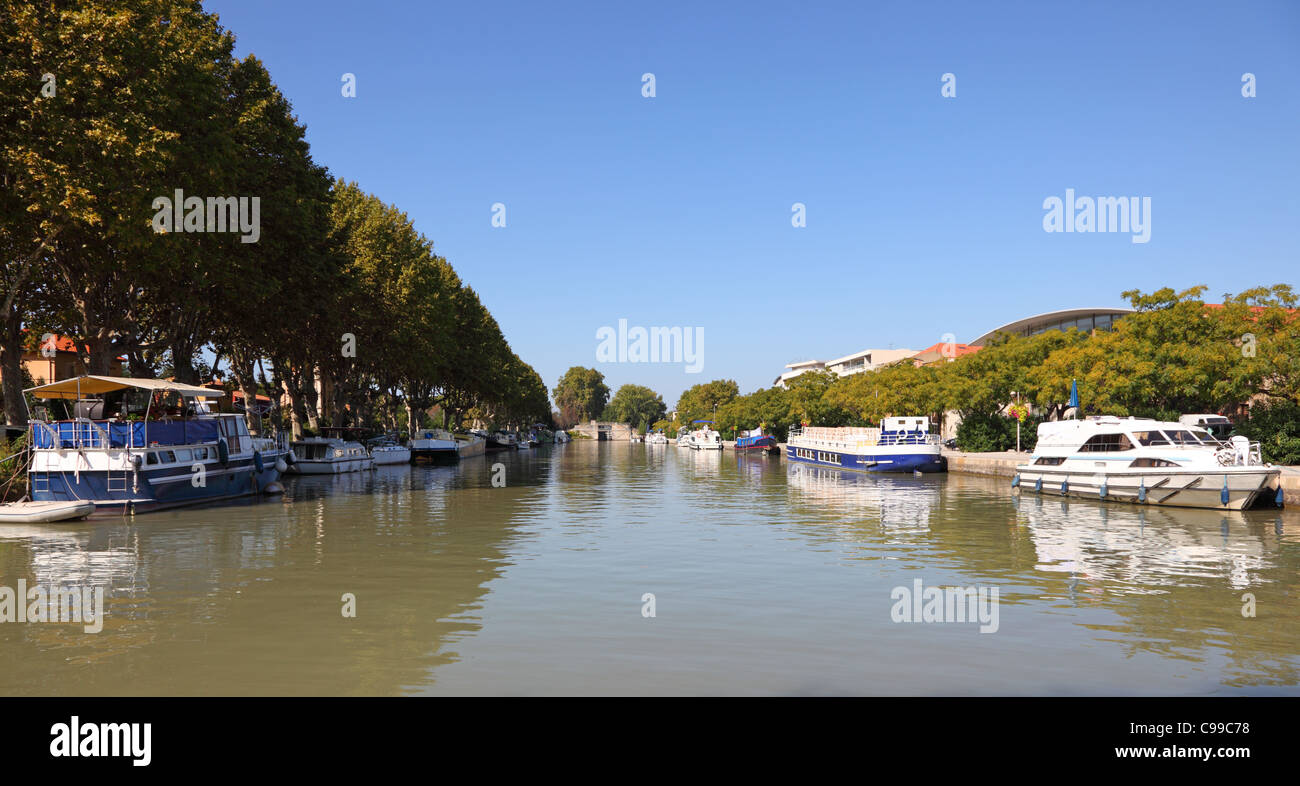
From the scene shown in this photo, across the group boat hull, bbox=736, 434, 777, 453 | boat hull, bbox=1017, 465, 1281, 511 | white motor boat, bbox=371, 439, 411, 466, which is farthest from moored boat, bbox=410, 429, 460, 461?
boat hull, bbox=1017, 465, 1281, 511

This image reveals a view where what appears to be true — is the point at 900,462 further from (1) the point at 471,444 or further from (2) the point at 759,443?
(2) the point at 759,443

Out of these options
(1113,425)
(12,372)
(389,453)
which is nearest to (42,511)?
(12,372)

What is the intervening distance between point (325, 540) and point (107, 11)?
63.7 ft

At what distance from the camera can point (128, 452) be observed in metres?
27.4

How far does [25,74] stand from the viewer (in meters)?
24.4

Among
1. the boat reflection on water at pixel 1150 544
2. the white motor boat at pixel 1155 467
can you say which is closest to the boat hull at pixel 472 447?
the white motor boat at pixel 1155 467

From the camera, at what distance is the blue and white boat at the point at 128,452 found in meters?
26.8

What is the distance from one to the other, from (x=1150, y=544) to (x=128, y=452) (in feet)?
103

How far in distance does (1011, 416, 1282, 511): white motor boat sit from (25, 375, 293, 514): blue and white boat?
116 feet

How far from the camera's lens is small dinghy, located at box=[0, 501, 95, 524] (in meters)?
24.7

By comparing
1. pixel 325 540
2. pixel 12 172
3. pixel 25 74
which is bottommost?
pixel 325 540

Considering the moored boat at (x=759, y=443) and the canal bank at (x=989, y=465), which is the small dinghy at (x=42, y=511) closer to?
the canal bank at (x=989, y=465)
